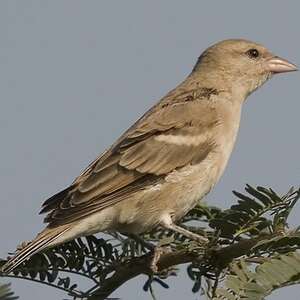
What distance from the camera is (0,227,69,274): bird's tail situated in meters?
3.64

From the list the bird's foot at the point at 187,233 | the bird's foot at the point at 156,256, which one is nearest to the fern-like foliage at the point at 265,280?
the bird's foot at the point at 187,233

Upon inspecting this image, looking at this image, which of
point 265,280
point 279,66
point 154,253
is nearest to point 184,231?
point 154,253

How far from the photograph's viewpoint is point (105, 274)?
3695 millimetres

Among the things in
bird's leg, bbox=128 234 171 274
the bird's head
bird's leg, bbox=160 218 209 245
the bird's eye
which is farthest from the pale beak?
bird's leg, bbox=128 234 171 274

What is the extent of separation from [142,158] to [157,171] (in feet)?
0.51

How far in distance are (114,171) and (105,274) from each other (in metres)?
1.80

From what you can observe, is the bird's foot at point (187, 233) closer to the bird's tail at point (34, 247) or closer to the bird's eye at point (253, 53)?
the bird's tail at point (34, 247)

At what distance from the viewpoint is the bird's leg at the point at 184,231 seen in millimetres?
3721

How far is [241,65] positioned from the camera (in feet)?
22.7

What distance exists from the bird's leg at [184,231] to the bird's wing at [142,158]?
42cm

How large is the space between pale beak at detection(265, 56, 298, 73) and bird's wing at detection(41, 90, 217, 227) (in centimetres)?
94

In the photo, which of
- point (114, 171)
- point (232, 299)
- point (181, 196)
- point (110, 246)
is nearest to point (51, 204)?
point (114, 171)

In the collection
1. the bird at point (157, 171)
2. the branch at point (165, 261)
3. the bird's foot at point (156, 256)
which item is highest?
the bird at point (157, 171)

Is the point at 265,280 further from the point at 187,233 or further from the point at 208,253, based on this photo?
the point at 187,233
